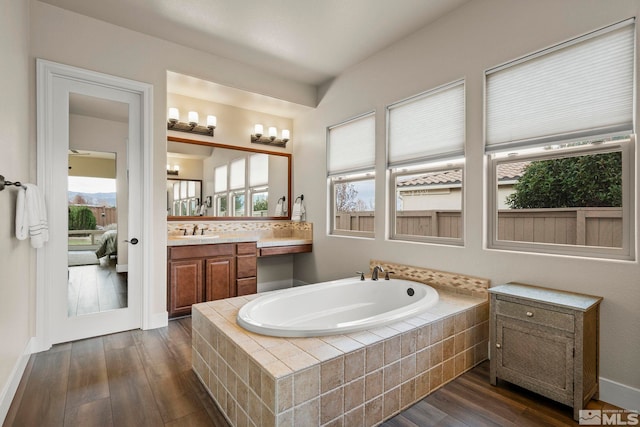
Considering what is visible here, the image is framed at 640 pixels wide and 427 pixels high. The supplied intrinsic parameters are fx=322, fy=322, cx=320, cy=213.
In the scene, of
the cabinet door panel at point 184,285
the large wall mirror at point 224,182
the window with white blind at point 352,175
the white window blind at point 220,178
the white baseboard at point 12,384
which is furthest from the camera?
the white window blind at point 220,178

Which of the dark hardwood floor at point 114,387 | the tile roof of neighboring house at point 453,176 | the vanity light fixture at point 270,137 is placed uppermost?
the vanity light fixture at point 270,137

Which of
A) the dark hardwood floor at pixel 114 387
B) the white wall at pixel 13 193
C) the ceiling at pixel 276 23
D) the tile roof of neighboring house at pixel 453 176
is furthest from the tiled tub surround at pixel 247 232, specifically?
the ceiling at pixel 276 23

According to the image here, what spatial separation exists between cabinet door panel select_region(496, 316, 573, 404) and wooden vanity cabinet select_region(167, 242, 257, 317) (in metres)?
2.69

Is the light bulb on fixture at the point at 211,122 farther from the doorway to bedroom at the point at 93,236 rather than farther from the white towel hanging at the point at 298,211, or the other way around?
the white towel hanging at the point at 298,211

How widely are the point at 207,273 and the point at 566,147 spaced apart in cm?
343

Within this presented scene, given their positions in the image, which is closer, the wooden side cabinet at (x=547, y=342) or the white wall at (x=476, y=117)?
the wooden side cabinet at (x=547, y=342)

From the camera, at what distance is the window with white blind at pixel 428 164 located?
2852mm

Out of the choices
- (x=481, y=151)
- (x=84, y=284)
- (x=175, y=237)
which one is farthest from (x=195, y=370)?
(x=481, y=151)

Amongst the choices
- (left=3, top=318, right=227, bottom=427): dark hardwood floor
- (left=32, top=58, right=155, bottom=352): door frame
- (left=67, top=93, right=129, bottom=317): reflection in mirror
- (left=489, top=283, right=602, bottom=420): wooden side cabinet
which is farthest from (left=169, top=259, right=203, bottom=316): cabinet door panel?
(left=489, top=283, right=602, bottom=420): wooden side cabinet

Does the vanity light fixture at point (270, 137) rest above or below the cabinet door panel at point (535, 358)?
above

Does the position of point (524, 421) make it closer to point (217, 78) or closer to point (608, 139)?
point (608, 139)

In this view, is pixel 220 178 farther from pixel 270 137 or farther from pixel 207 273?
pixel 207 273

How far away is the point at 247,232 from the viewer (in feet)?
14.7

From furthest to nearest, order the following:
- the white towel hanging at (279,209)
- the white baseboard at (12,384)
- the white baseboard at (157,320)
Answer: the white towel hanging at (279,209) → the white baseboard at (157,320) → the white baseboard at (12,384)
